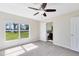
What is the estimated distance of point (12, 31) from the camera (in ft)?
21.7

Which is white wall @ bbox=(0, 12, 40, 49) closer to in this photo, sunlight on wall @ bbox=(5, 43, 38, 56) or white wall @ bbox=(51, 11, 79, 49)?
sunlight on wall @ bbox=(5, 43, 38, 56)

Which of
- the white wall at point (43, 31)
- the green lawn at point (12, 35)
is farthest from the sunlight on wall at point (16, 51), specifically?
the white wall at point (43, 31)

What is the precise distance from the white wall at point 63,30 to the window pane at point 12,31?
3.05m

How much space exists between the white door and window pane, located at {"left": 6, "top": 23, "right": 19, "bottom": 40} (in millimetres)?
4134

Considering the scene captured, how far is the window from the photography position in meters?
6.31

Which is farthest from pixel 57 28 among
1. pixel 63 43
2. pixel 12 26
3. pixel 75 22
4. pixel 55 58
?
pixel 55 58

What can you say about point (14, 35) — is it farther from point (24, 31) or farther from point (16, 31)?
point (24, 31)

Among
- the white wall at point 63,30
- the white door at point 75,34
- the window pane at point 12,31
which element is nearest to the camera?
the white door at point 75,34

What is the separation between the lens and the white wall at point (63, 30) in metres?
5.33

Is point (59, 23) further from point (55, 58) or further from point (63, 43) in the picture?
point (55, 58)

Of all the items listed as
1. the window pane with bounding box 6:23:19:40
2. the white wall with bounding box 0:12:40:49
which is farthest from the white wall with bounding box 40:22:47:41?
the window pane with bounding box 6:23:19:40

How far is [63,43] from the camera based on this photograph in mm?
5828

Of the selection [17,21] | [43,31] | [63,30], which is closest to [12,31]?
[17,21]

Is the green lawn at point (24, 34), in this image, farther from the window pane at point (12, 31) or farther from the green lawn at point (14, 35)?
the window pane at point (12, 31)
